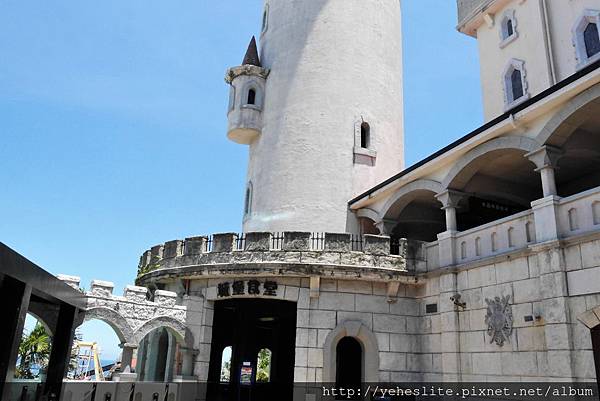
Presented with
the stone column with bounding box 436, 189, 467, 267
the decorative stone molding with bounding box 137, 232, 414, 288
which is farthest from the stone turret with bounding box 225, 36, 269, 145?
the stone column with bounding box 436, 189, 467, 267

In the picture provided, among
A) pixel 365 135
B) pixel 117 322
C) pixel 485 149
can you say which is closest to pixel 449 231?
pixel 485 149

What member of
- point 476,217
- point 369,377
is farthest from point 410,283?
point 476,217

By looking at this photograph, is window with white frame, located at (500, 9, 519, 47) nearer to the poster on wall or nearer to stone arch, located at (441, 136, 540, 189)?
stone arch, located at (441, 136, 540, 189)

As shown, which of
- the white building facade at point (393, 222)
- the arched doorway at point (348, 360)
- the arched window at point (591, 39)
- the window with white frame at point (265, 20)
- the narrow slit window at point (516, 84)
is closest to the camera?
the white building facade at point (393, 222)

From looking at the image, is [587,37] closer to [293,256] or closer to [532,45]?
[532,45]

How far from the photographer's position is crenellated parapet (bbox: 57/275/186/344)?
1451cm

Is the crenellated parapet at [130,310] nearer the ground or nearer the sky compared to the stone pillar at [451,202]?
nearer the ground

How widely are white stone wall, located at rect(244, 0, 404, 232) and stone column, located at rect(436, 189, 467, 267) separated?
5.78 m

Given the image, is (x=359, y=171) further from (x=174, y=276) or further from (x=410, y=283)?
(x=174, y=276)

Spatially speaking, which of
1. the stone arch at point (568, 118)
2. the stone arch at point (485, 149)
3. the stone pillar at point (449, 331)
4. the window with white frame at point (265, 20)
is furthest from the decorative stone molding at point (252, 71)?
the stone arch at point (568, 118)

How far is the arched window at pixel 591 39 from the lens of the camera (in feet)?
59.9

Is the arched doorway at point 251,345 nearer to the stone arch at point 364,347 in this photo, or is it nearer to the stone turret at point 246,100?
the stone arch at point 364,347

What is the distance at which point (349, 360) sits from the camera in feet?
65.6

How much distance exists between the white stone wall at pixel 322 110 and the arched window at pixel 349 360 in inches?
188
